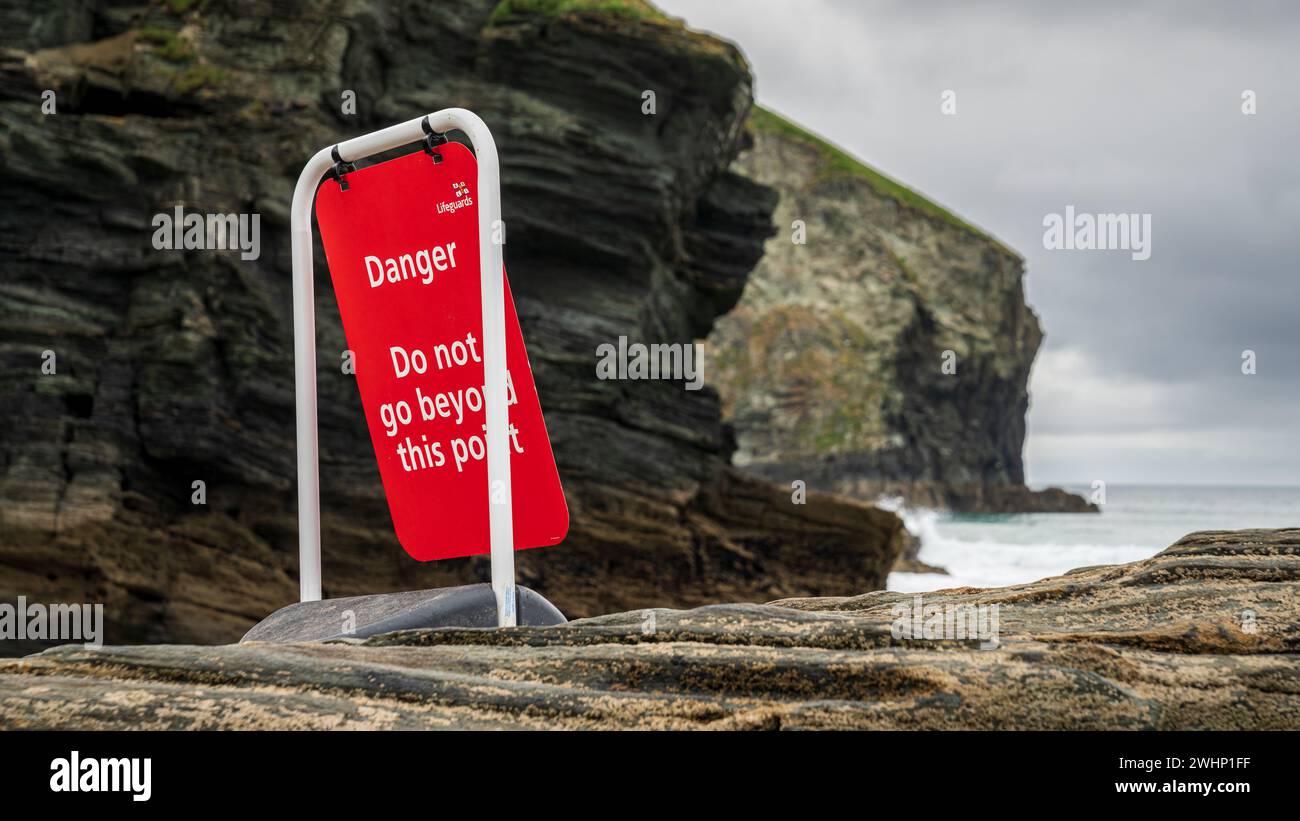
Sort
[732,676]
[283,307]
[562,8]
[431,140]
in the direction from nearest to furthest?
[732,676] → [431,140] → [283,307] → [562,8]

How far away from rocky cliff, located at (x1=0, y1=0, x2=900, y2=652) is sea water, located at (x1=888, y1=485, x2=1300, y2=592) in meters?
15.9

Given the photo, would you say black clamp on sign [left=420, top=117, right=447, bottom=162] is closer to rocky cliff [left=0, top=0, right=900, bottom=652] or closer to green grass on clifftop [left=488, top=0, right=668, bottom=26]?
rocky cliff [left=0, top=0, right=900, bottom=652]

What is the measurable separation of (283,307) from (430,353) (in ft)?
47.1

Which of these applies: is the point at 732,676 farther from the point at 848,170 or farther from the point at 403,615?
the point at 848,170

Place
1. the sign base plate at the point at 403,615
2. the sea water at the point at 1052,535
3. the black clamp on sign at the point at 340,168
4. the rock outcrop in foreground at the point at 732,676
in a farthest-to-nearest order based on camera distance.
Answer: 1. the sea water at the point at 1052,535
2. the black clamp on sign at the point at 340,168
3. the sign base plate at the point at 403,615
4. the rock outcrop in foreground at the point at 732,676

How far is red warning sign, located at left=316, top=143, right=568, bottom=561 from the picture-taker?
4.82 meters

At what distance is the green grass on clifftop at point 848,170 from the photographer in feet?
278

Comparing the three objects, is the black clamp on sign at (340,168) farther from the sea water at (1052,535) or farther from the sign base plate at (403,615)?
the sea water at (1052,535)

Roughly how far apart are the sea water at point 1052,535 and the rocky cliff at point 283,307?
15.9 metres

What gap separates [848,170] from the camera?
84688mm

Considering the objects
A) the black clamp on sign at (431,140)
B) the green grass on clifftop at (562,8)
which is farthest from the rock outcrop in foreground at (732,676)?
the green grass on clifftop at (562,8)

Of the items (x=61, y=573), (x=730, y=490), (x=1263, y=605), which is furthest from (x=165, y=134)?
(x=1263, y=605)

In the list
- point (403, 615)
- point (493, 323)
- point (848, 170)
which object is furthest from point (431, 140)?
point (848, 170)
